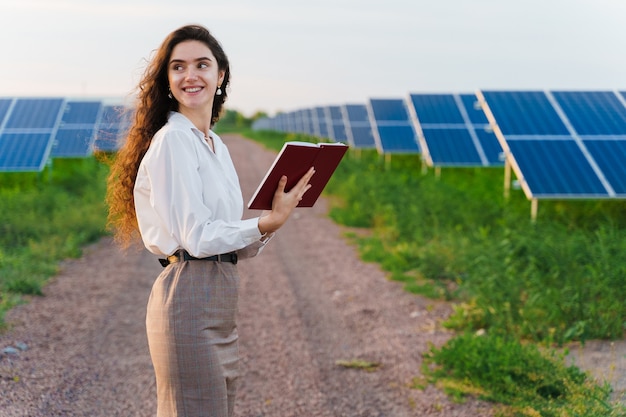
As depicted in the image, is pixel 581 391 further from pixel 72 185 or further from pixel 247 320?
pixel 72 185

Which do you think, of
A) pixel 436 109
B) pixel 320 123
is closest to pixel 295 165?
pixel 436 109

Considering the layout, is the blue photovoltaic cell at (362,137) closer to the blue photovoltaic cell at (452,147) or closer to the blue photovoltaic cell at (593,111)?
the blue photovoltaic cell at (452,147)

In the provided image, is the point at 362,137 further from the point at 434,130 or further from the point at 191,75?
the point at 191,75

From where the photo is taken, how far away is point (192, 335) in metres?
2.52

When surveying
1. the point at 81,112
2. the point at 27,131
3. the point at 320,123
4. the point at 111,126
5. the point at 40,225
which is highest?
the point at 111,126

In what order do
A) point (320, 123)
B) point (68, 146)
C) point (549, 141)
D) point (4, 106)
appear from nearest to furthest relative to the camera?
1. point (549, 141)
2. point (4, 106)
3. point (68, 146)
4. point (320, 123)

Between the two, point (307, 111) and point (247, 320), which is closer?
point (247, 320)

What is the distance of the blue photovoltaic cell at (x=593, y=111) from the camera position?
→ 9.50 meters

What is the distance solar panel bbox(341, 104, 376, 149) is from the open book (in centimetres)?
2102

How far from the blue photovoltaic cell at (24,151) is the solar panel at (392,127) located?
28.3 feet

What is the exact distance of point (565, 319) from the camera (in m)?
5.80

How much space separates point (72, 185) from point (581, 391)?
11540 millimetres

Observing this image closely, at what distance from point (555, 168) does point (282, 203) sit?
665 centimetres

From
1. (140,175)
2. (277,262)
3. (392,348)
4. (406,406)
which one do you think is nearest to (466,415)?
(406,406)
